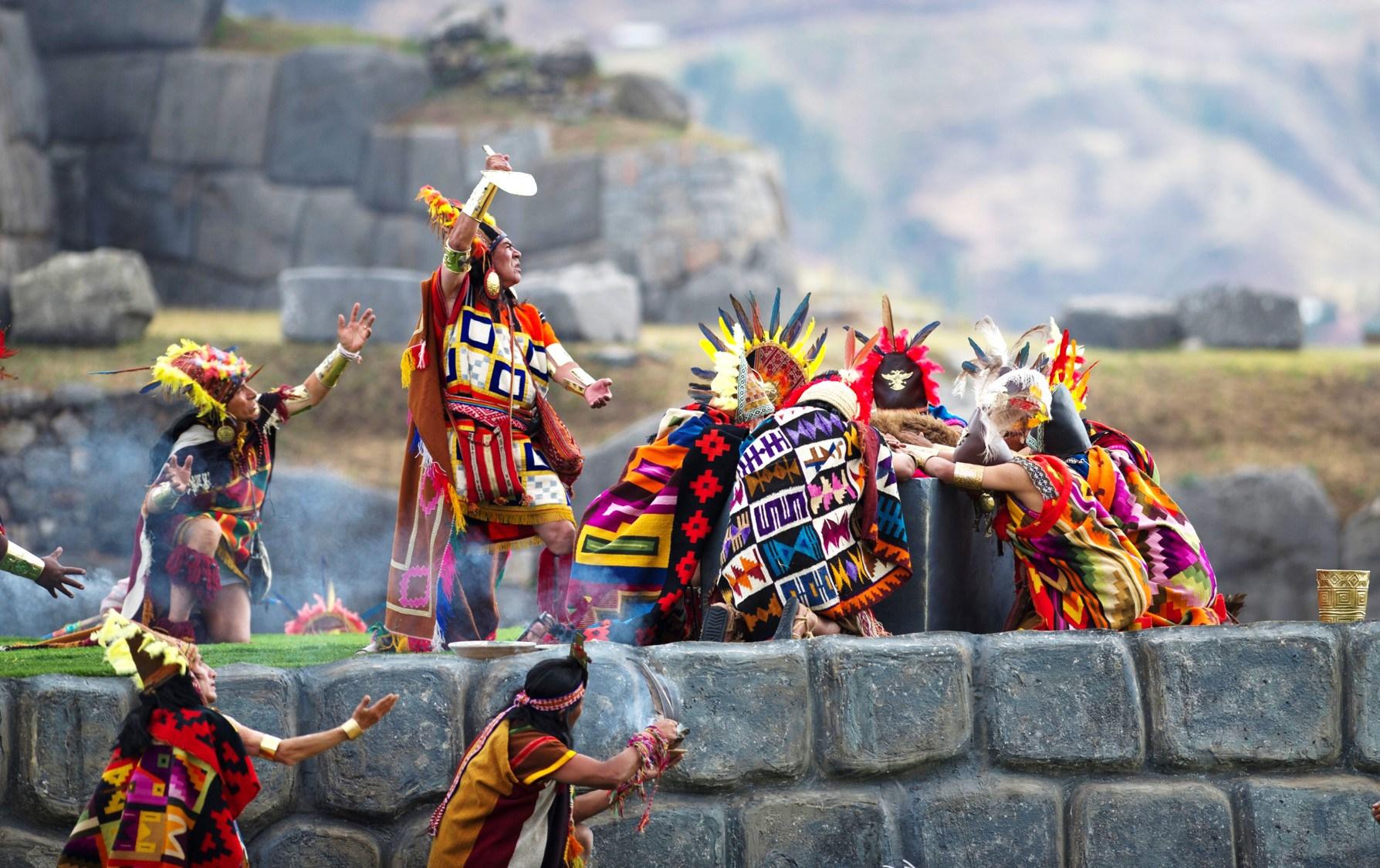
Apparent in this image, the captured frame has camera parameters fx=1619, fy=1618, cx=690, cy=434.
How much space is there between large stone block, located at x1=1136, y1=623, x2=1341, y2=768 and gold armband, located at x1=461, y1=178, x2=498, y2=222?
9.12 ft

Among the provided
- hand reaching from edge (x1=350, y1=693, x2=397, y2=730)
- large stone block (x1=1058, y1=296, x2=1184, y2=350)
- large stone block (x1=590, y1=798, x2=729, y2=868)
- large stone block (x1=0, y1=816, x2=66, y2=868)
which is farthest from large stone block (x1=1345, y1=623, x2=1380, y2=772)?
large stone block (x1=1058, y1=296, x2=1184, y2=350)

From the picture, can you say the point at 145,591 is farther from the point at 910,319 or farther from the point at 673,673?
the point at 910,319

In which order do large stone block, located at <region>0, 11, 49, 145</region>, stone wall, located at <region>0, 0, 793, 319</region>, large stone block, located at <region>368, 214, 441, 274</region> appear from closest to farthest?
large stone block, located at <region>0, 11, 49, 145</region> < stone wall, located at <region>0, 0, 793, 319</region> < large stone block, located at <region>368, 214, 441, 274</region>

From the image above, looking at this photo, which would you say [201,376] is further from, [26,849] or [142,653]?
[142,653]

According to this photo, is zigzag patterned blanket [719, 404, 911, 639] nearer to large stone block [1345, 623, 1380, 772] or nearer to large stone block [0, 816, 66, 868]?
large stone block [1345, 623, 1380, 772]

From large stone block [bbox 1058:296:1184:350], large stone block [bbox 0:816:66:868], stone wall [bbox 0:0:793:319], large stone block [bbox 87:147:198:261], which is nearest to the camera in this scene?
large stone block [bbox 0:816:66:868]

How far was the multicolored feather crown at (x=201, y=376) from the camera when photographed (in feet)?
20.1

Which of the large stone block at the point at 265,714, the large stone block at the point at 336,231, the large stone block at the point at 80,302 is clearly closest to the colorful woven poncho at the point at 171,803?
the large stone block at the point at 265,714

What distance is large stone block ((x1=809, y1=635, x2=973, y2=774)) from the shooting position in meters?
4.89

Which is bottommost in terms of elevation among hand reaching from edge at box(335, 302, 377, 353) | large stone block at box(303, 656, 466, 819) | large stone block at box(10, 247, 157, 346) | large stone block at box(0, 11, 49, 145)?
large stone block at box(303, 656, 466, 819)

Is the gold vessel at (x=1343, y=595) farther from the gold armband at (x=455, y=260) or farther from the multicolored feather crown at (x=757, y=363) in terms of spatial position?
the gold armband at (x=455, y=260)

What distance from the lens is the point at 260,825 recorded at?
4680 millimetres

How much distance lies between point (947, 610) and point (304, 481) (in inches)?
346

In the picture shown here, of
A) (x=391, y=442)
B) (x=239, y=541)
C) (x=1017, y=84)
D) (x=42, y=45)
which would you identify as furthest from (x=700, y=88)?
(x=239, y=541)
